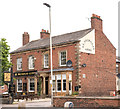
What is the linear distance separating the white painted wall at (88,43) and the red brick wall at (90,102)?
13656 mm

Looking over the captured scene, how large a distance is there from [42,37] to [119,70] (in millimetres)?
18872

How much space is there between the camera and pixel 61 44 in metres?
34.3

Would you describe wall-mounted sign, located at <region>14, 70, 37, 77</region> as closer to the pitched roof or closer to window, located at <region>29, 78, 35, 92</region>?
window, located at <region>29, 78, 35, 92</region>

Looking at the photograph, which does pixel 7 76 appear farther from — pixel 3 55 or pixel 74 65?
pixel 74 65

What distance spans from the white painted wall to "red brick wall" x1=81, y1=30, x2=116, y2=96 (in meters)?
0.70

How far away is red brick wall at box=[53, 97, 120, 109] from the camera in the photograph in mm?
16528

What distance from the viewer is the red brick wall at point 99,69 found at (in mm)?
32953

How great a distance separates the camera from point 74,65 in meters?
32.4

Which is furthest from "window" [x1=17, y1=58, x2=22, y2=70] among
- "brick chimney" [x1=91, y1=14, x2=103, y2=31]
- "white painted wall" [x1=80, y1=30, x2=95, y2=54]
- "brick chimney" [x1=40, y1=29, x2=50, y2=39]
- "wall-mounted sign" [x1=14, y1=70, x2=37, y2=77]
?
"brick chimney" [x1=91, y1=14, x2=103, y2=31]

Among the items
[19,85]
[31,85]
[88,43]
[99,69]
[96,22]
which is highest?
[96,22]

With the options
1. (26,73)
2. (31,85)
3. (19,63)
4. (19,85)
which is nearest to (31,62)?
(26,73)

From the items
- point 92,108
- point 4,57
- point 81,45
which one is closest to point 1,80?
point 4,57

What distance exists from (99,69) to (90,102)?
1775cm

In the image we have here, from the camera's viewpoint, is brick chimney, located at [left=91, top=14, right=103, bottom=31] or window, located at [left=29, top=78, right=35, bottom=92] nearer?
brick chimney, located at [left=91, top=14, right=103, bottom=31]
